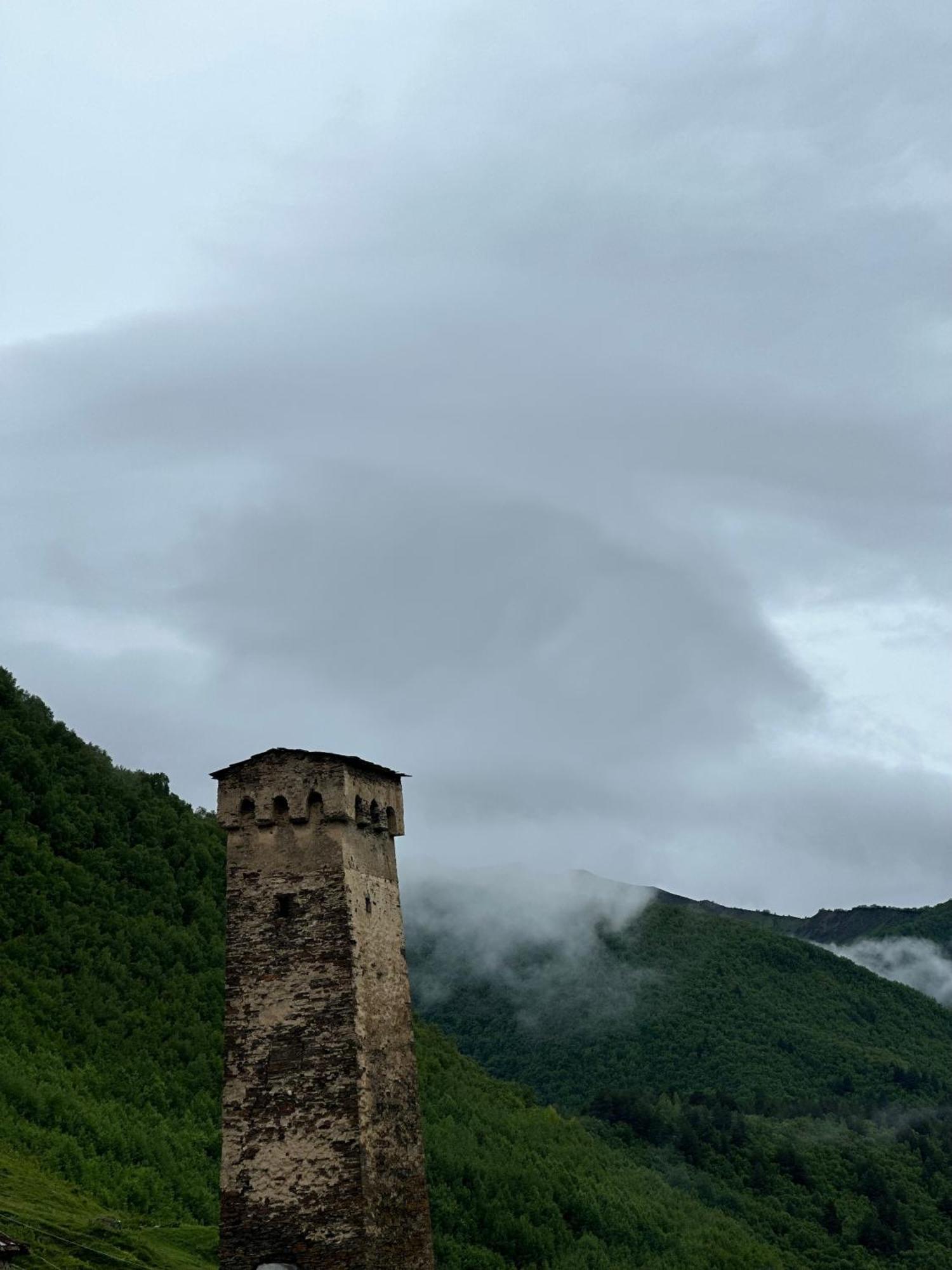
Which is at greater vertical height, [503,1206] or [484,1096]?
[484,1096]

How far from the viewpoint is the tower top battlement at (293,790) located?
2222 centimetres

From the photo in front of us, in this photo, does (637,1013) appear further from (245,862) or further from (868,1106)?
(245,862)

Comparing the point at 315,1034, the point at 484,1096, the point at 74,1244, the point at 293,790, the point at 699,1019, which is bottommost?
the point at 74,1244

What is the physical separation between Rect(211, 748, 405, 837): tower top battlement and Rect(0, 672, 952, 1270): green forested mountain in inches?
453

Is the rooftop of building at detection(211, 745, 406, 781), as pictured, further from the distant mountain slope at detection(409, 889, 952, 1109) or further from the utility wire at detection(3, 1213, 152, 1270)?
the distant mountain slope at detection(409, 889, 952, 1109)

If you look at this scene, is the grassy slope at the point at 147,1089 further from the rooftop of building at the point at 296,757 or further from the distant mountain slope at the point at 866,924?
the distant mountain slope at the point at 866,924

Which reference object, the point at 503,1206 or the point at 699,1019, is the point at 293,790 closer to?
the point at 503,1206

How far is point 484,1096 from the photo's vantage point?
56.8m

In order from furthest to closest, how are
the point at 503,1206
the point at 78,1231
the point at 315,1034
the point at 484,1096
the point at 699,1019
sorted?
1. the point at 699,1019
2. the point at 484,1096
3. the point at 503,1206
4. the point at 78,1231
5. the point at 315,1034

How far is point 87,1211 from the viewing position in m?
32.9

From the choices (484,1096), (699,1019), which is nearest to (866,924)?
(699,1019)

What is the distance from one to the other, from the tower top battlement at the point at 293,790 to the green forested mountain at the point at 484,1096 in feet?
37.7

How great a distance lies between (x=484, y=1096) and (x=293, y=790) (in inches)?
1485

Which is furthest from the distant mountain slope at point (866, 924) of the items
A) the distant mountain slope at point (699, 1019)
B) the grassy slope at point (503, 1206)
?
the grassy slope at point (503, 1206)
